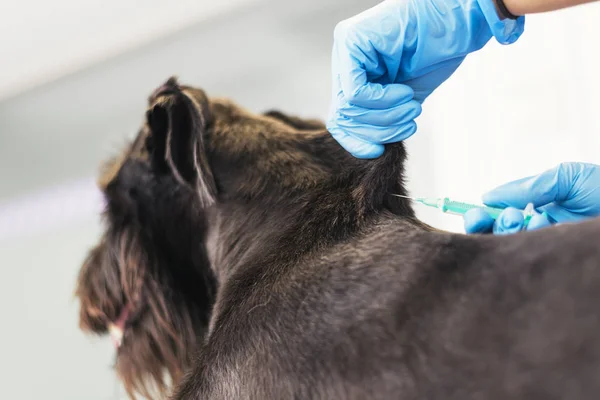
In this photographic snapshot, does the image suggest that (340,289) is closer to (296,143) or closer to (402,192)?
(402,192)

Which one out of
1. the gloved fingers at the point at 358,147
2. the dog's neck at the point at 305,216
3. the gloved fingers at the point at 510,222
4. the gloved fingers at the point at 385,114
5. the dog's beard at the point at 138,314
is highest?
the gloved fingers at the point at 385,114

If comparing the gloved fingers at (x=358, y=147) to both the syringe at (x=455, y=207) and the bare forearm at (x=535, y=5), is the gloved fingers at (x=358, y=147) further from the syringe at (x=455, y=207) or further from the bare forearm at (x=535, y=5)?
→ the bare forearm at (x=535, y=5)

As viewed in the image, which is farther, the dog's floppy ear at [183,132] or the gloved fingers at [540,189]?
the gloved fingers at [540,189]

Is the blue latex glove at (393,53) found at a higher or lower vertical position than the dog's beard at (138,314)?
higher

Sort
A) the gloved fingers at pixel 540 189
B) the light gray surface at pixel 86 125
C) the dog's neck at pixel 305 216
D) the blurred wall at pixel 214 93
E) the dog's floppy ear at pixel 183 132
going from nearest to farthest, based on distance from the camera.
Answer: the dog's neck at pixel 305 216, the dog's floppy ear at pixel 183 132, the gloved fingers at pixel 540 189, the blurred wall at pixel 214 93, the light gray surface at pixel 86 125

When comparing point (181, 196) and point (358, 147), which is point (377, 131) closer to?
point (358, 147)

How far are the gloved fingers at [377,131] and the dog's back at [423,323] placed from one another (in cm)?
18

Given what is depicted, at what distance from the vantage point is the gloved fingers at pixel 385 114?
2.85 ft

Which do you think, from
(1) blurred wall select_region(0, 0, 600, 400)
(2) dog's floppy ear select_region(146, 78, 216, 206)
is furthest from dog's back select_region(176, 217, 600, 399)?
(1) blurred wall select_region(0, 0, 600, 400)

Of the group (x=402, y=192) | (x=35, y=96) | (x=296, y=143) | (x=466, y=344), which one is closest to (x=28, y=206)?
(x=35, y=96)

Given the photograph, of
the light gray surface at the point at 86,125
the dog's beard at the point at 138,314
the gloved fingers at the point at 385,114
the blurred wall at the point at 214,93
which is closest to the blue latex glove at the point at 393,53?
the gloved fingers at the point at 385,114

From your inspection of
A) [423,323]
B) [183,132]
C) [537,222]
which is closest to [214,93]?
[183,132]

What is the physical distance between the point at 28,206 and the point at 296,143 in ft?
6.46

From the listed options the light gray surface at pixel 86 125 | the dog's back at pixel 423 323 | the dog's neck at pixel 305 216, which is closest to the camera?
the dog's back at pixel 423 323
